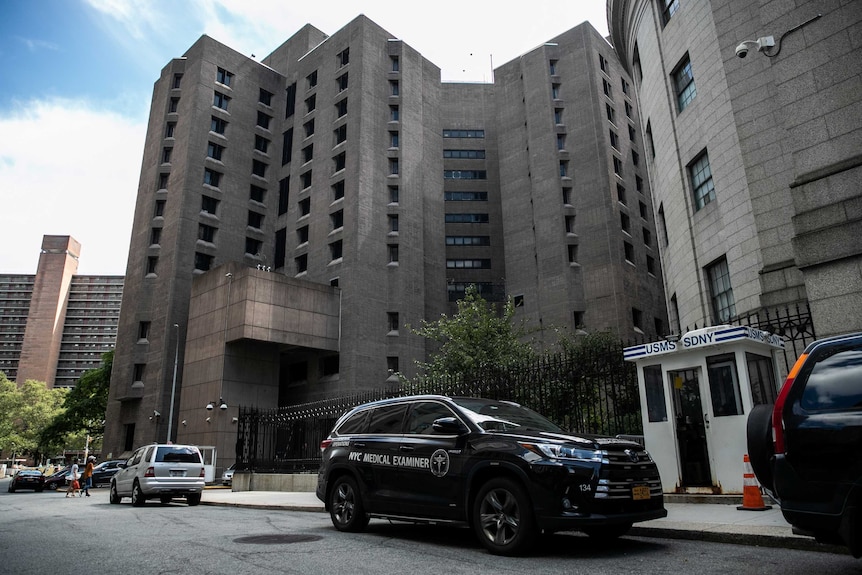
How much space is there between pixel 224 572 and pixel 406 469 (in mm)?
2669

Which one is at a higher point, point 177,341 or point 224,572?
point 177,341

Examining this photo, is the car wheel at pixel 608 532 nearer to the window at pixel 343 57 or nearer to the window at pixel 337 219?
the window at pixel 337 219

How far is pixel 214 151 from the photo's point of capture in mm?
52031

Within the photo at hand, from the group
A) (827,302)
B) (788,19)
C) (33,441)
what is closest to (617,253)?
(788,19)

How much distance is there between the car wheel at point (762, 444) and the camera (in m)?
4.68

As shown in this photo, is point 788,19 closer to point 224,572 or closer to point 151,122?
point 224,572

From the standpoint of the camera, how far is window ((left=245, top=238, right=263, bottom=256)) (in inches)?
2061

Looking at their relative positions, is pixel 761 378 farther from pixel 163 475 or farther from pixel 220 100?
pixel 220 100

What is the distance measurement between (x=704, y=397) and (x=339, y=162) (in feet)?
141

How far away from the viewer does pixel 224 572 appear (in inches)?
229

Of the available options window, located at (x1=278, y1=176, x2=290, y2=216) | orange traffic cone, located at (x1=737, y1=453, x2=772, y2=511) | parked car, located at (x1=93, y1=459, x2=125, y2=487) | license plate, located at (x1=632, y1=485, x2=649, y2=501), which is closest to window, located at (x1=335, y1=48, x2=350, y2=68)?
window, located at (x1=278, y1=176, x2=290, y2=216)

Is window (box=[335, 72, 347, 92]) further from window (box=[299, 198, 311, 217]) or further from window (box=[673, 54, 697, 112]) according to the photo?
window (box=[673, 54, 697, 112])

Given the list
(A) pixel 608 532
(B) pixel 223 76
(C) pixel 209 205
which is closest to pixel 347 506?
(A) pixel 608 532

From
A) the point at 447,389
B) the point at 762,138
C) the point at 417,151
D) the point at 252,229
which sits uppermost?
the point at 417,151
